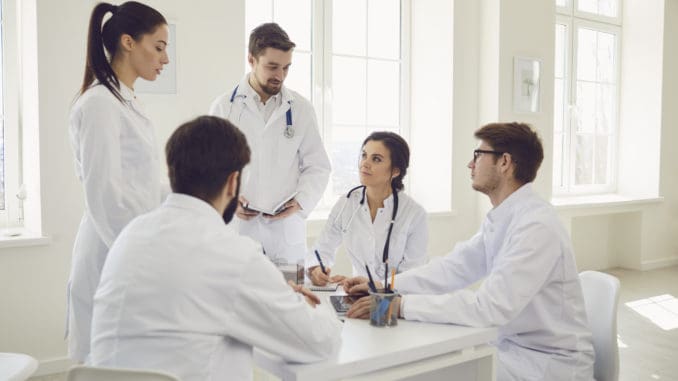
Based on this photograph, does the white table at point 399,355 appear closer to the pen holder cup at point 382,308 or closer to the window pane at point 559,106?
the pen holder cup at point 382,308

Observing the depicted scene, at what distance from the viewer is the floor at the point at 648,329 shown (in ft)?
11.0

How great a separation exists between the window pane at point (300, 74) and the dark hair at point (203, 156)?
3172 mm

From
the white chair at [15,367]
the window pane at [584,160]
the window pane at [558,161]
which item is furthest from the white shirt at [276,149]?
the window pane at [584,160]

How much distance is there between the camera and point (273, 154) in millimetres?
2729

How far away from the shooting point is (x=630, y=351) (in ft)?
12.1

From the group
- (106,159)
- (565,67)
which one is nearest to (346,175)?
(565,67)

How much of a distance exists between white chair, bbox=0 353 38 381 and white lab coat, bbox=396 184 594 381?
1139mm

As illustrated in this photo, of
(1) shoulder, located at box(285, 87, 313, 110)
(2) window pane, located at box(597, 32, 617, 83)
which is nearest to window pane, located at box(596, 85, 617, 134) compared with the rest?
(2) window pane, located at box(597, 32, 617, 83)

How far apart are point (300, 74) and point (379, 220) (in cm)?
214

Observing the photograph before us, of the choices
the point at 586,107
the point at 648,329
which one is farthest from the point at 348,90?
the point at 586,107

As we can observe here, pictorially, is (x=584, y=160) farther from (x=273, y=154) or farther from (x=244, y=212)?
(x=244, y=212)

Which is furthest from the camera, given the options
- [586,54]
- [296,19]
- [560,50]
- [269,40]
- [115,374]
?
[586,54]

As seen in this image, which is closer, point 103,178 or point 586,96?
point 103,178

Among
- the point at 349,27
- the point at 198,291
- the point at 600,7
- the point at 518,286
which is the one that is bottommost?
the point at 518,286
